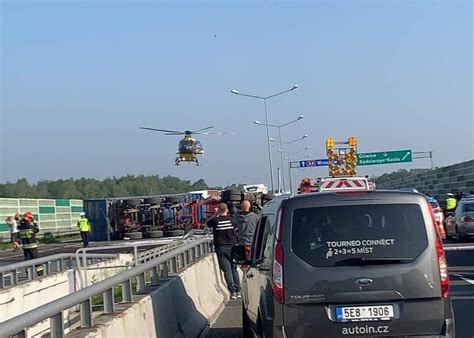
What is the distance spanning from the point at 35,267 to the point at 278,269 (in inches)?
385

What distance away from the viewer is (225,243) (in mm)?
15305

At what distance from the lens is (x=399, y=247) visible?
7.33 m

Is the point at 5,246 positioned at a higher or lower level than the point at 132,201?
lower

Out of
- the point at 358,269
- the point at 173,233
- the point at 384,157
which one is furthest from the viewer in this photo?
the point at 384,157

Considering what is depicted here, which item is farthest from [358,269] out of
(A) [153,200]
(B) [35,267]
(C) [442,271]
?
(A) [153,200]

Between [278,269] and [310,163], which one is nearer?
[278,269]

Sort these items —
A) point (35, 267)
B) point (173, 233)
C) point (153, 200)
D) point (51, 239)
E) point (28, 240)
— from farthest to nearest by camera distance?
point (51, 239) < point (153, 200) < point (173, 233) < point (28, 240) < point (35, 267)

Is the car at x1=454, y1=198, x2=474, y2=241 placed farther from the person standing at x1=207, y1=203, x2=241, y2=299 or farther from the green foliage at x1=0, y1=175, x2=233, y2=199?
the green foliage at x1=0, y1=175, x2=233, y2=199

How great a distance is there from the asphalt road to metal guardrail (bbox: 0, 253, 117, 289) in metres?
3.69

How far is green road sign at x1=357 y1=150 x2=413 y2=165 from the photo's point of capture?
82.1 m

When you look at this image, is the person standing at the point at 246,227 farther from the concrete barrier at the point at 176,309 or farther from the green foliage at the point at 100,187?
the green foliage at the point at 100,187

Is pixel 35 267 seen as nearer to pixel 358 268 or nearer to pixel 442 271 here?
pixel 358 268

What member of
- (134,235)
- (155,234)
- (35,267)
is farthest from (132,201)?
(35,267)

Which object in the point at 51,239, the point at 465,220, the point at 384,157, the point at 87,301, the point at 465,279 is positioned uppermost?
the point at 384,157
